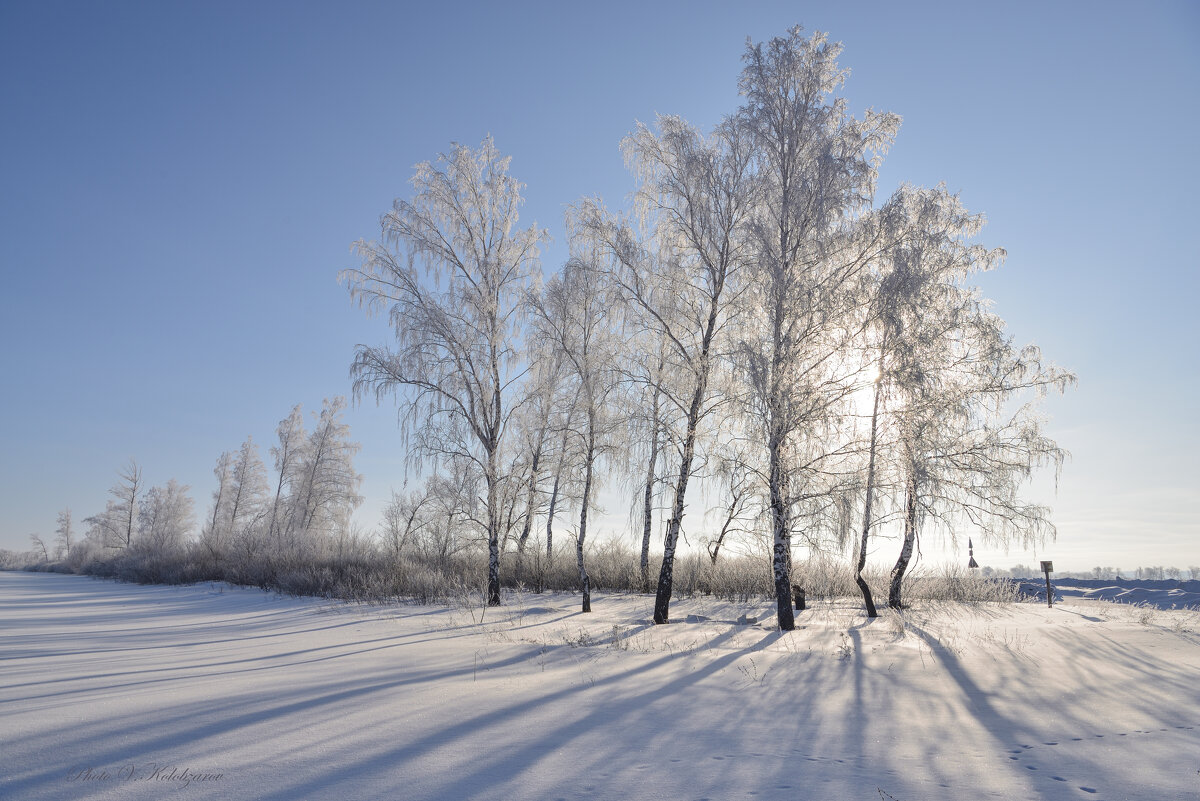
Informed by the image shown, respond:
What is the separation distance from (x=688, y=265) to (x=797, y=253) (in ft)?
7.69

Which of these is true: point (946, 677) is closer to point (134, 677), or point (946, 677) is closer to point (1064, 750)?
point (1064, 750)

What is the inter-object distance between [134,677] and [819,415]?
9.13m

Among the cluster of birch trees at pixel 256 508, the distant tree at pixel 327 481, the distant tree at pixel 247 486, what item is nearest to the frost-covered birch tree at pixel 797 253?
the cluster of birch trees at pixel 256 508

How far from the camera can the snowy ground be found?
2.96m

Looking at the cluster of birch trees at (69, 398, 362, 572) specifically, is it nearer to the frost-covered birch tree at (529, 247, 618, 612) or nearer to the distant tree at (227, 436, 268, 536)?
the distant tree at (227, 436, 268, 536)

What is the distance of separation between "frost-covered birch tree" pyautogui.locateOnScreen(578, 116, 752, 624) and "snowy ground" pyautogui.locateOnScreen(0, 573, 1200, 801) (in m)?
4.15

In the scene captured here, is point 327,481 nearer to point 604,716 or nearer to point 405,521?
point 405,521

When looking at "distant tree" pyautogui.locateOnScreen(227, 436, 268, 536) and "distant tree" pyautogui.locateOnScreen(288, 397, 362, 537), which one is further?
"distant tree" pyautogui.locateOnScreen(227, 436, 268, 536)

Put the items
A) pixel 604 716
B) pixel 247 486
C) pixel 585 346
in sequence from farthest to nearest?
pixel 247 486 < pixel 585 346 < pixel 604 716

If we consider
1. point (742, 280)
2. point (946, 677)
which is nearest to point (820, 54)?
point (742, 280)

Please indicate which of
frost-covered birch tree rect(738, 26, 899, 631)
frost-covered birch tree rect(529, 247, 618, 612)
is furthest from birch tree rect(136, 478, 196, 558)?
frost-covered birch tree rect(738, 26, 899, 631)

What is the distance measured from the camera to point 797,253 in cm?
1038

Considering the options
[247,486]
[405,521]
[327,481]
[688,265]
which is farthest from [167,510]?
[688,265]

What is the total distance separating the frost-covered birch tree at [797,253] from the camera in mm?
9492
